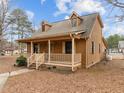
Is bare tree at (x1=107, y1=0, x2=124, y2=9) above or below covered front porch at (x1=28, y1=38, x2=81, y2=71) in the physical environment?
above

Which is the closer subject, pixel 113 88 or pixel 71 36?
pixel 113 88

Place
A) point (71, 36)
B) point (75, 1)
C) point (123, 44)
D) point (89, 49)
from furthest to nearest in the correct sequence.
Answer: point (123, 44), point (89, 49), point (71, 36), point (75, 1)

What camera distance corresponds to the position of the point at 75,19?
57.1ft

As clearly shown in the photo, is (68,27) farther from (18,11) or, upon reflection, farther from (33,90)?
(18,11)

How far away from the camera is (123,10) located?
11.3m

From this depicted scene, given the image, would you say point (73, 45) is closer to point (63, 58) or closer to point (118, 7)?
point (63, 58)

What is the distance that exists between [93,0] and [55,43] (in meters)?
7.79

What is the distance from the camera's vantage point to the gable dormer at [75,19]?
1710 centimetres

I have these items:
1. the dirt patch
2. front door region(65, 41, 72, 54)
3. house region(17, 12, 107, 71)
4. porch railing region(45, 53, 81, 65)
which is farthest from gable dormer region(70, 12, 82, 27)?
the dirt patch

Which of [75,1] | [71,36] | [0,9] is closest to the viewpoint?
[75,1]

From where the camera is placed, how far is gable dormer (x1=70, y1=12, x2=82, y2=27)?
56.1 feet

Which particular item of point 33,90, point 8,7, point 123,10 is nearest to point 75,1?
point 123,10

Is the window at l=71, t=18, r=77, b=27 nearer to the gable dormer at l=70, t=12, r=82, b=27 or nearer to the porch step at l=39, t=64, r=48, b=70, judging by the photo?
the gable dormer at l=70, t=12, r=82, b=27

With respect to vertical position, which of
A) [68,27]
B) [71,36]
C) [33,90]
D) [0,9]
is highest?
[0,9]
